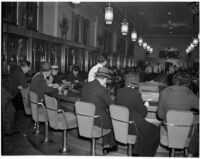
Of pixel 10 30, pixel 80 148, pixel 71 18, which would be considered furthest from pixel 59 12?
pixel 80 148

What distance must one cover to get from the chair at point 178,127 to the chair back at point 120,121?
52 centimetres

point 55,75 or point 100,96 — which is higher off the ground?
point 55,75

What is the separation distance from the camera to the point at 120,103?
11.9 feet

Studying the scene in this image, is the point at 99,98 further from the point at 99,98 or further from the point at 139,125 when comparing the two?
the point at 139,125

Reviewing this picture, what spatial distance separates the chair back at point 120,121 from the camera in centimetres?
327

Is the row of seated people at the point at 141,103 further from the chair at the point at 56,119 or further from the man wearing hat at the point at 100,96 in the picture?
the chair at the point at 56,119

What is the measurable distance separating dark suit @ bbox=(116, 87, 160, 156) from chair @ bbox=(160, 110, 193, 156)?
0.29 meters

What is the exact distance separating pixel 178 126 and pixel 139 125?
0.54 metres

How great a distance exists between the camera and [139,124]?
11.5 ft

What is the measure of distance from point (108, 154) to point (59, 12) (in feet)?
20.9

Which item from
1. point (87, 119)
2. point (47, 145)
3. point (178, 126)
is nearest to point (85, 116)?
point (87, 119)

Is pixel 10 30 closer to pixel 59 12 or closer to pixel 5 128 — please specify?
pixel 5 128

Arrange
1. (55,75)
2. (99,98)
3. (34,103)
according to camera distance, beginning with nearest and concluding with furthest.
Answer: (99,98) → (34,103) → (55,75)

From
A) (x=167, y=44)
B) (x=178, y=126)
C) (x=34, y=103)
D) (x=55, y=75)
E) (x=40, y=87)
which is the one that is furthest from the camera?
(x=167, y=44)
